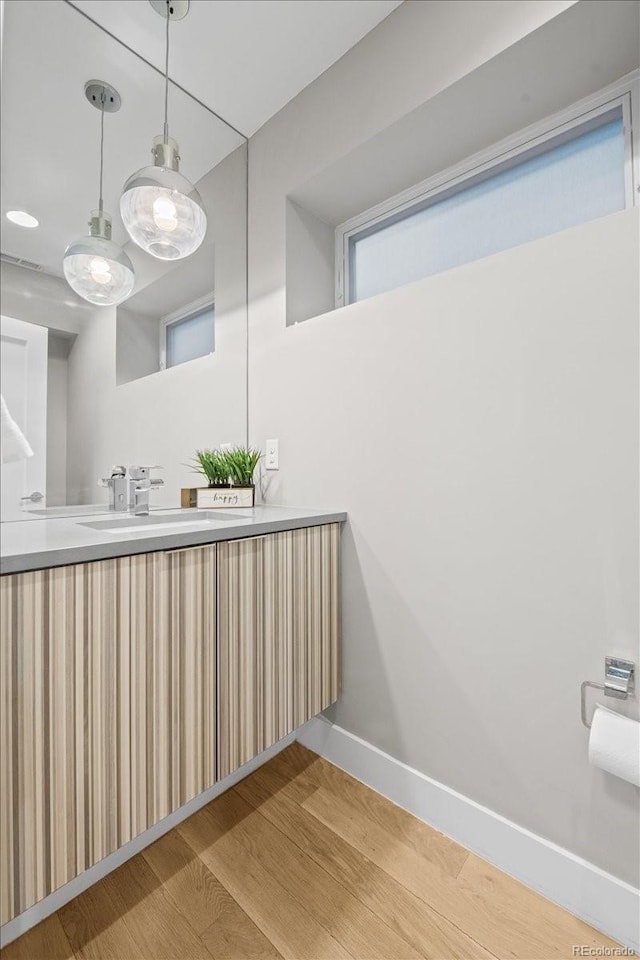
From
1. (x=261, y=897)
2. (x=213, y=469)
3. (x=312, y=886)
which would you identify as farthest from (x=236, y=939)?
(x=213, y=469)

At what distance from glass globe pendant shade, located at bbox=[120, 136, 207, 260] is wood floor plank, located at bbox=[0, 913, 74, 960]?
5.77ft

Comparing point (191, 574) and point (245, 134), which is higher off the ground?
point (245, 134)

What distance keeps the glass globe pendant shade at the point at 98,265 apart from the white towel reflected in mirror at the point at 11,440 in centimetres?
45

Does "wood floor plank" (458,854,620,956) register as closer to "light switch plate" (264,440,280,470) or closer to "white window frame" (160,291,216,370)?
"light switch plate" (264,440,280,470)

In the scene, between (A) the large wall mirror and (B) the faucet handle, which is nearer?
(A) the large wall mirror

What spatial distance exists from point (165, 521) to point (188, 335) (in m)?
0.77

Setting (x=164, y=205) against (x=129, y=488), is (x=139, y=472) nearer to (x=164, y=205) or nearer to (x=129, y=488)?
(x=129, y=488)

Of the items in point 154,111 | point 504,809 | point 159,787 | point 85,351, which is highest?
point 154,111

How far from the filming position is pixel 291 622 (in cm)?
130

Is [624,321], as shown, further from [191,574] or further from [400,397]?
[191,574]

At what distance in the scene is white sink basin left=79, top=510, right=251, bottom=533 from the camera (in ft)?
3.94

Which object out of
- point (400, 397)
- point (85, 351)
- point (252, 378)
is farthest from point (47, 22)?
point (400, 397)

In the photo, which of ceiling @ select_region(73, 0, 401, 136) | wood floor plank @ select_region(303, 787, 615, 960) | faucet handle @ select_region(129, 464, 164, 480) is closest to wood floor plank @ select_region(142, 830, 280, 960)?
wood floor plank @ select_region(303, 787, 615, 960)

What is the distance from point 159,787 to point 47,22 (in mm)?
2073
